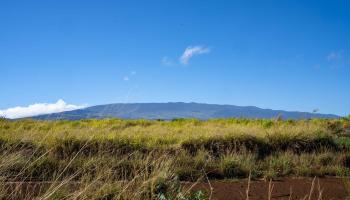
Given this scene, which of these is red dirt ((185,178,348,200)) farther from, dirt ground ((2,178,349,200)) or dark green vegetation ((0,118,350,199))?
dark green vegetation ((0,118,350,199))

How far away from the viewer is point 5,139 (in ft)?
39.8

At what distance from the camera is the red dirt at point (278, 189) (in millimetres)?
8258

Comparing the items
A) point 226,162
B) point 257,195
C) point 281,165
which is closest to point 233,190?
point 257,195

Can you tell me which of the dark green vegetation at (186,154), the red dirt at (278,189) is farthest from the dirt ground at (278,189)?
the dark green vegetation at (186,154)

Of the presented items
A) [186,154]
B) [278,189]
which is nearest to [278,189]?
[278,189]

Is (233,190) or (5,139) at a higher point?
(5,139)

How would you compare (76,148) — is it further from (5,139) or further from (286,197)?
(286,197)

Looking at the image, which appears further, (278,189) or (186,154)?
(186,154)

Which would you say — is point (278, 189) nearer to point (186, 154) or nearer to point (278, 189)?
point (278, 189)

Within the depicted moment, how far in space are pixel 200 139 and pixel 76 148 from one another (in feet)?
12.9

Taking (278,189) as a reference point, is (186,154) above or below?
above

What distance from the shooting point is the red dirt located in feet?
27.1

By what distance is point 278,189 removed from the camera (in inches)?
358

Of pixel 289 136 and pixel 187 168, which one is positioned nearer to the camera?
pixel 187 168
